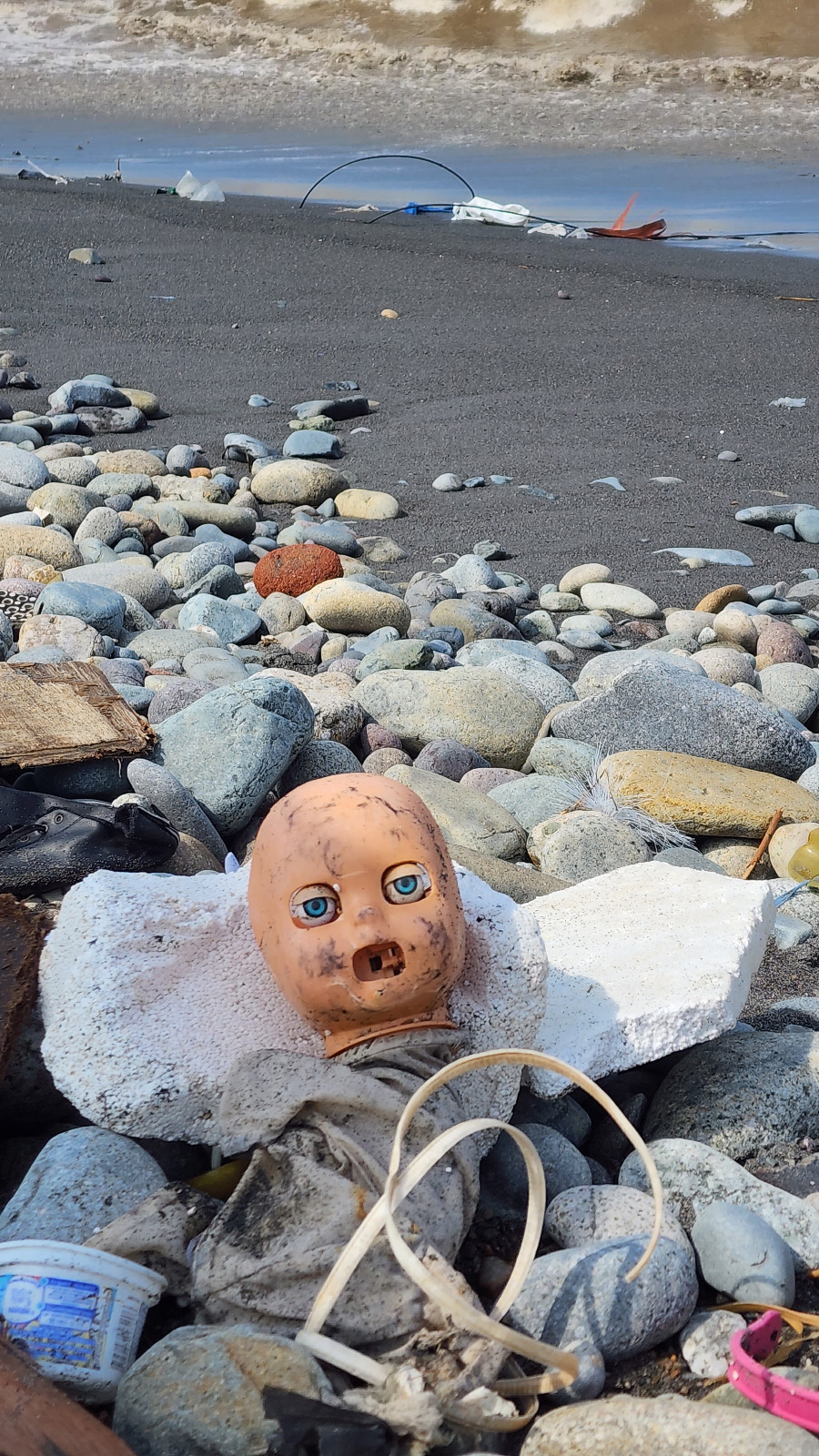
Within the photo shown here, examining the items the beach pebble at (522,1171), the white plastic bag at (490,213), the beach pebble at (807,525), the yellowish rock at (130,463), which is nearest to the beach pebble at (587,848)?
the beach pebble at (522,1171)

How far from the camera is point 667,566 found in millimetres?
7281

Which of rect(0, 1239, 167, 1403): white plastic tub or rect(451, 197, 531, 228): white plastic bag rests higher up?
rect(451, 197, 531, 228): white plastic bag

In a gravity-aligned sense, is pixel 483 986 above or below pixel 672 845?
above

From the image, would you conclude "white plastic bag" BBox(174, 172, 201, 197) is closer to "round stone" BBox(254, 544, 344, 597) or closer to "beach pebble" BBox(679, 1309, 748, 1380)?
"round stone" BBox(254, 544, 344, 597)

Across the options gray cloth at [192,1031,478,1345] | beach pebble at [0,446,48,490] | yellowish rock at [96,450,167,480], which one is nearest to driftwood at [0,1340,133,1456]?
gray cloth at [192,1031,478,1345]

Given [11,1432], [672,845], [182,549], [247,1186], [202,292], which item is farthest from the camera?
[202,292]

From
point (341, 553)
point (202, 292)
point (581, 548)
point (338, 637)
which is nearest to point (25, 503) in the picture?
point (341, 553)

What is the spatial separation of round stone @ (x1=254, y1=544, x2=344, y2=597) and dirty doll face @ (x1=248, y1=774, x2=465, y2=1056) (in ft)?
13.4

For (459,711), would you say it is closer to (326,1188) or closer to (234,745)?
(234,745)

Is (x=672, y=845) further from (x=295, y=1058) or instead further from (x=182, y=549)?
(x=182, y=549)

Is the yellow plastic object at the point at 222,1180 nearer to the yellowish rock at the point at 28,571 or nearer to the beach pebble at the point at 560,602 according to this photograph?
the yellowish rock at the point at 28,571

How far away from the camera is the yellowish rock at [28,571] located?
5.70m

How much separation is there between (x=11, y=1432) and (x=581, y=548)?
6.30 metres

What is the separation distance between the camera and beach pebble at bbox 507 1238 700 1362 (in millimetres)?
2068
